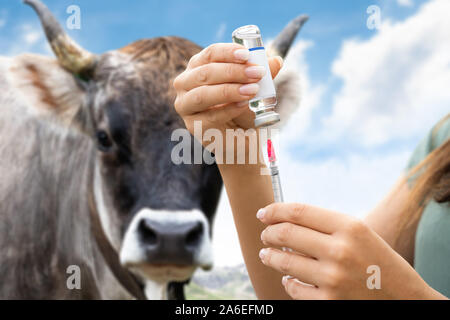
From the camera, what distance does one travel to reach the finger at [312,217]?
1.24ft

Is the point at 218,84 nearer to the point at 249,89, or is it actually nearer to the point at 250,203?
the point at 249,89

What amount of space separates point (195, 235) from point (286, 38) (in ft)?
2.52

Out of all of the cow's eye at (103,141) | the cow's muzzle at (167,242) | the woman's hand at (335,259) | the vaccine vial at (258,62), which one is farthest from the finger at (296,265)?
the cow's eye at (103,141)

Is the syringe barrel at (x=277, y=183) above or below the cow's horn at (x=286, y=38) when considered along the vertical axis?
below

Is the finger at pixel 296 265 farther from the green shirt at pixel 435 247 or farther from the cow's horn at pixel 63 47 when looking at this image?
the cow's horn at pixel 63 47

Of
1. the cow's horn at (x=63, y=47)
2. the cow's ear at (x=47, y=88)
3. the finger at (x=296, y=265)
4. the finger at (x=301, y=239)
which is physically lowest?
the finger at (x=296, y=265)

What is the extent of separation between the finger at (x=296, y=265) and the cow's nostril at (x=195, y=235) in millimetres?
733

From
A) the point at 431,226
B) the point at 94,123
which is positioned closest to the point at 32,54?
the point at 94,123

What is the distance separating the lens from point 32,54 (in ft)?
4.60

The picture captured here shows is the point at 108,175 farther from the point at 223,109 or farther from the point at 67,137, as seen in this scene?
the point at 223,109

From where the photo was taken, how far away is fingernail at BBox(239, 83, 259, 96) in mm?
431

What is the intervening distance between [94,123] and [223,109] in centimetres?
101

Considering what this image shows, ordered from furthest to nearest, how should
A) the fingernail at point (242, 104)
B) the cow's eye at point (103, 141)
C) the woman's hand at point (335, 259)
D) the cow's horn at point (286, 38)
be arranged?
the cow's horn at point (286, 38)
the cow's eye at point (103, 141)
the fingernail at point (242, 104)
the woman's hand at point (335, 259)
